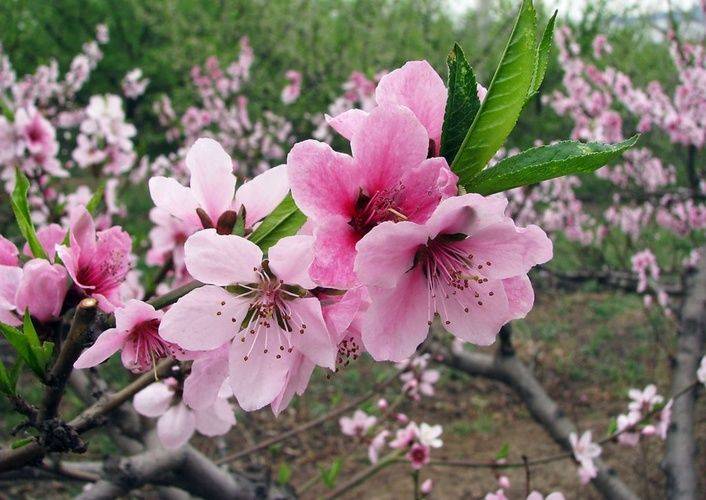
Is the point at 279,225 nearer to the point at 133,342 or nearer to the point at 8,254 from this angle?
the point at 133,342

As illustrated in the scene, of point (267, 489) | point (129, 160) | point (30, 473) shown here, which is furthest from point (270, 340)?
point (129, 160)

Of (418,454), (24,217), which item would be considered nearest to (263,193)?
(24,217)

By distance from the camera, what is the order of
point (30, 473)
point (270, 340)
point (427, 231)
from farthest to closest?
1. point (30, 473)
2. point (270, 340)
3. point (427, 231)

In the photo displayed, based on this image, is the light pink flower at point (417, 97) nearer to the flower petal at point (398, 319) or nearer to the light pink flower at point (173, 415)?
the flower petal at point (398, 319)

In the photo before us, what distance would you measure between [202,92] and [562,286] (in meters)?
5.52

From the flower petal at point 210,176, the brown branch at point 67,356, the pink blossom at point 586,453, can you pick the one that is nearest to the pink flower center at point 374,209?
the flower petal at point 210,176

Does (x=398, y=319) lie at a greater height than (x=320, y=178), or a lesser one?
lesser

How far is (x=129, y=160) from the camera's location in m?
3.48

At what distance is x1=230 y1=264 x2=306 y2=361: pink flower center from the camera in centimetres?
79

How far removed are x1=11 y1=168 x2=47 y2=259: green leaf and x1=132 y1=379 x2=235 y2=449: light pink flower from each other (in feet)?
1.20

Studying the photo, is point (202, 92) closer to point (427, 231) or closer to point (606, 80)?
Answer: point (606, 80)

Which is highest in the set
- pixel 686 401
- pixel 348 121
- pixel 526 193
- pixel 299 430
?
pixel 526 193

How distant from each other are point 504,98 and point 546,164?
0.09 meters

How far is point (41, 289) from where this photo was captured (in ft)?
2.83
